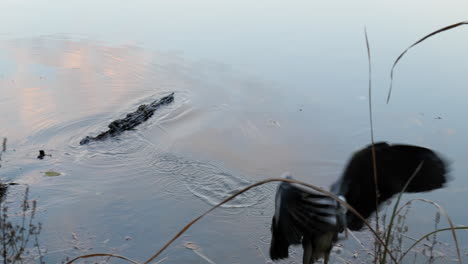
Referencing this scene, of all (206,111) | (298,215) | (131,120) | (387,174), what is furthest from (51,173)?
(387,174)

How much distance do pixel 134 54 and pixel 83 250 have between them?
4.88 meters

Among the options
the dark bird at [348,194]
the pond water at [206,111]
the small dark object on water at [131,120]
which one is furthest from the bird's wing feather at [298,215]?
the small dark object on water at [131,120]

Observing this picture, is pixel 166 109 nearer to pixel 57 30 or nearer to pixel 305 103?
pixel 305 103

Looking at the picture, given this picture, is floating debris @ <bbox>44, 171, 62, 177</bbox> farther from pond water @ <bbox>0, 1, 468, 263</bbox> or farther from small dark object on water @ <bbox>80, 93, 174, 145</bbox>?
small dark object on water @ <bbox>80, 93, 174, 145</bbox>

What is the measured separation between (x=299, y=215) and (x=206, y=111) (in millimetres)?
3577

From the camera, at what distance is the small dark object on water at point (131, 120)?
17.0ft

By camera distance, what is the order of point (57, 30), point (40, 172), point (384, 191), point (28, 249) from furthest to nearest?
point (57, 30) < point (40, 172) < point (28, 249) < point (384, 191)

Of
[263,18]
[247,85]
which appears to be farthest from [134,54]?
[263,18]

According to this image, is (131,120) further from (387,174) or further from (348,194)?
(387,174)

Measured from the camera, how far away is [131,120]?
18.0 feet

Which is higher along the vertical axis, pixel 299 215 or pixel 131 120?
pixel 299 215

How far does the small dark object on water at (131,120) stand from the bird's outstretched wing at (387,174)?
122 inches

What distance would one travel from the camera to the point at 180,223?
3811 mm

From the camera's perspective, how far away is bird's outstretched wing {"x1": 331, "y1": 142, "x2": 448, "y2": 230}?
7.97ft
